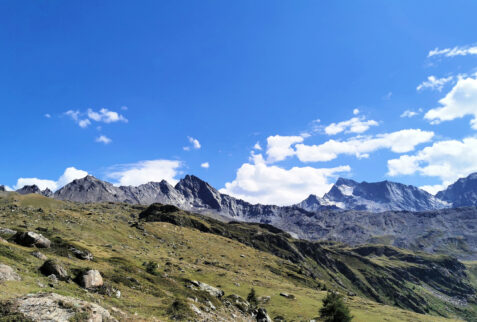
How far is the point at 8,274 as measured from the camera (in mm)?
28234

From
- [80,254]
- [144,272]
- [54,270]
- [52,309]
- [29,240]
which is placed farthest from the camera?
[144,272]

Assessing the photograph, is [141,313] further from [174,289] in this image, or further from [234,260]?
[234,260]

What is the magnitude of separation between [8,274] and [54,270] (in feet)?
23.5

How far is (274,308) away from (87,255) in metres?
54.4

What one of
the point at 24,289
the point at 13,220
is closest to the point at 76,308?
the point at 24,289

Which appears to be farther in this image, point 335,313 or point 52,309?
point 335,313

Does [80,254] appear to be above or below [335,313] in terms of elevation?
above

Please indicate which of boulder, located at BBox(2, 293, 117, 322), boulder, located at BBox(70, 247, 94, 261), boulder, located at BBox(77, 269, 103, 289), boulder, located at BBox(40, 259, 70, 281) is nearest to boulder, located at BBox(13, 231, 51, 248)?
boulder, located at BBox(70, 247, 94, 261)

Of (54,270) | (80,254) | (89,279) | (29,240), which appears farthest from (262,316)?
(29,240)

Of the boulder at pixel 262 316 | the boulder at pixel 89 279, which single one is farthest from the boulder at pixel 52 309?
the boulder at pixel 262 316

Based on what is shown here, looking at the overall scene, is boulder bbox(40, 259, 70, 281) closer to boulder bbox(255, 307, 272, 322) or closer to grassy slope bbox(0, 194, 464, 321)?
grassy slope bbox(0, 194, 464, 321)

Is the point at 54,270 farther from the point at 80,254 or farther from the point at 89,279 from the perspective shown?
the point at 80,254

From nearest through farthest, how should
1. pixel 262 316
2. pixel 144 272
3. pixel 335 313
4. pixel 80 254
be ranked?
pixel 80 254 < pixel 144 272 < pixel 262 316 < pixel 335 313

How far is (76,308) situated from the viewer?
2173 centimetres
